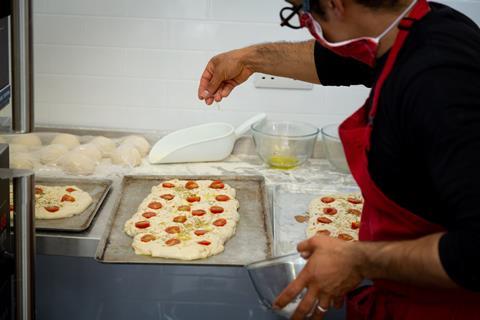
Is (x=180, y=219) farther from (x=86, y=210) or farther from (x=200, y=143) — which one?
(x=200, y=143)

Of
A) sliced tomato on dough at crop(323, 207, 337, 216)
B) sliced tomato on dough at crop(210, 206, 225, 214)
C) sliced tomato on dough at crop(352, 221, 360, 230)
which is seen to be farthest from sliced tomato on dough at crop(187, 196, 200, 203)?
sliced tomato on dough at crop(352, 221, 360, 230)

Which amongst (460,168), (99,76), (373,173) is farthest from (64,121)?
(460,168)

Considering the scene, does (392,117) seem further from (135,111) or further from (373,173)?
(135,111)

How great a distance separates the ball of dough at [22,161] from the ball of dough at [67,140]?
0.47 ft

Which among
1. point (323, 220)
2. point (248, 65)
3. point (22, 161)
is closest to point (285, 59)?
point (248, 65)

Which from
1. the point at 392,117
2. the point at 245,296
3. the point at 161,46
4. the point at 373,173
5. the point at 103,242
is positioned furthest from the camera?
the point at 161,46

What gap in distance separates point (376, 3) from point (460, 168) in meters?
0.39

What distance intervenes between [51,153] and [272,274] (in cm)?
129

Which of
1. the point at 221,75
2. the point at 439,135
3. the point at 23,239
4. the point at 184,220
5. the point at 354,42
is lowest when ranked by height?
the point at 184,220

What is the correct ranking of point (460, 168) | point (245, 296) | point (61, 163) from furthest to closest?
1. point (61, 163)
2. point (245, 296)
3. point (460, 168)

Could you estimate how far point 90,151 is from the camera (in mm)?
2707

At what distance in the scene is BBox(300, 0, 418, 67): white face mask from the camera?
4.87 feet

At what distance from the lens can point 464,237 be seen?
126 cm

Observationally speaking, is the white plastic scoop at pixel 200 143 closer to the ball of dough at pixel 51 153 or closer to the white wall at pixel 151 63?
the white wall at pixel 151 63
